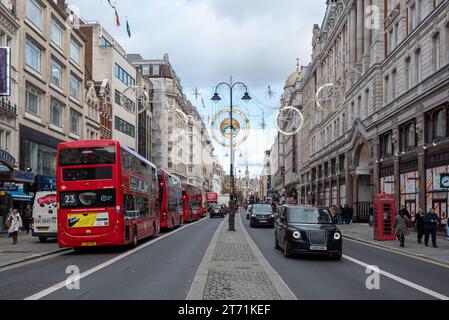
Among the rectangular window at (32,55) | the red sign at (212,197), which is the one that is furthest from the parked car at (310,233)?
the red sign at (212,197)

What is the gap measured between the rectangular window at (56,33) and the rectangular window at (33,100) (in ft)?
17.2

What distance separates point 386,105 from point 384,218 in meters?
15.5

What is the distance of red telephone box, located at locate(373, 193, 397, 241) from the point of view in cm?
2659

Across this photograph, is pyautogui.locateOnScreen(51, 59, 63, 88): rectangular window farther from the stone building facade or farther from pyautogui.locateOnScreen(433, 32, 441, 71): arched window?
pyautogui.locateOnScreen(433, 32, 441, 71): arched window

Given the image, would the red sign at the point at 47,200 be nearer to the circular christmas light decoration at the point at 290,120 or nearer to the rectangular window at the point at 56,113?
the circular christmas light decoration at the point at 290,120

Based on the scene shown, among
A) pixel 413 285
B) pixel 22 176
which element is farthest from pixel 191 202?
pixel 413 285

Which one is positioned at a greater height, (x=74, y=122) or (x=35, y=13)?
(x=35, y=13)

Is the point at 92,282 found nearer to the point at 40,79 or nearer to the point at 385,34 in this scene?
the point at 40,79

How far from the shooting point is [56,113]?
41.9 m

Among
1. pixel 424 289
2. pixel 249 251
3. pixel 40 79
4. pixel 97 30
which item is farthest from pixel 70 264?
pixel 97 30

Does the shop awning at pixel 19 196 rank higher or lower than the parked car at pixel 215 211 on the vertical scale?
higher

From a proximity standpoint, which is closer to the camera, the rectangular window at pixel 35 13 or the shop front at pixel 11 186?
the shop front at pixel 11 186

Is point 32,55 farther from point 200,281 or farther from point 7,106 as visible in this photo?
point 200,281

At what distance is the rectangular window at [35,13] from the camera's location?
118 ft
